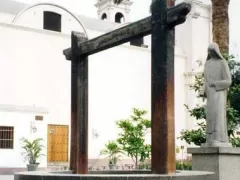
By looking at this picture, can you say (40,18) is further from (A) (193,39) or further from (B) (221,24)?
(B) (221,24)

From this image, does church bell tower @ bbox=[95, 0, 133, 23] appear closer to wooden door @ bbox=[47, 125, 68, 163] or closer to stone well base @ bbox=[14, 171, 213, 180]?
wooden door @ bbox=[47, 125, 68, 163]

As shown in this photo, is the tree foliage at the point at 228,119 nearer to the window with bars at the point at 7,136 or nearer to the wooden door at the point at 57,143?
the window with bars at the point at 7,136

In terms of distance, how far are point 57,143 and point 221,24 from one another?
14.7 metres

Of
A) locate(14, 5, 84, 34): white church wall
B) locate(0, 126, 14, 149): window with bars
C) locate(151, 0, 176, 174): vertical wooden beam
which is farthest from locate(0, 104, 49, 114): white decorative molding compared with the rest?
locate(151, 0, 176, 174): vertical wooden beam

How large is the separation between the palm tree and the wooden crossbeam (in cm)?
810

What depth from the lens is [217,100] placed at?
11289 mm

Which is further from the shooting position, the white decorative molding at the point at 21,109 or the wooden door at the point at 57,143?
the wooden door at the point at 57,143

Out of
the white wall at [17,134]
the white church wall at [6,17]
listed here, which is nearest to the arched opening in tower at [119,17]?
the white church wall at [6,17]

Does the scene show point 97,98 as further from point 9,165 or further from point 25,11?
point 9,165

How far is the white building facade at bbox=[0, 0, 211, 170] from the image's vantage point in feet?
80.7

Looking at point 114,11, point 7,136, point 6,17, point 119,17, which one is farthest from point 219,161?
point 119,17

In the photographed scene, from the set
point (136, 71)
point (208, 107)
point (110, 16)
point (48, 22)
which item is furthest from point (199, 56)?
point (208, 107)

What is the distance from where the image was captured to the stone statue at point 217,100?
11.3m

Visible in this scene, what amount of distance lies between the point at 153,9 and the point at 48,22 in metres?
23.6
